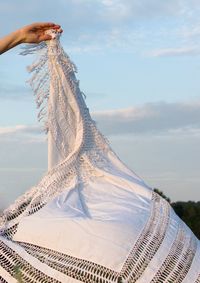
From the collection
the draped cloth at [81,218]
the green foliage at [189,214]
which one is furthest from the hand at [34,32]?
the green foliage at [189,214]

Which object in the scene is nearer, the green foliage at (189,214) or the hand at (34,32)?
the hand at (34,32)

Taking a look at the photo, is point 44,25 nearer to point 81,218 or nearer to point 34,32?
point 34,32

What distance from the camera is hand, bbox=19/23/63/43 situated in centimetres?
633

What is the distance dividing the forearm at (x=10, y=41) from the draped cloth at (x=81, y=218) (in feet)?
5.73

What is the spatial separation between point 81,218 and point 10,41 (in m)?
2.09

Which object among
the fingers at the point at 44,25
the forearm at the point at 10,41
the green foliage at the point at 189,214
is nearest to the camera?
the forearm at the point at 10,41

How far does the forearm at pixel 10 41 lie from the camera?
6.14 m

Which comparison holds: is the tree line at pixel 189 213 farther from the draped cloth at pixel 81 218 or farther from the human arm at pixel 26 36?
the human arm at pixel 26 36

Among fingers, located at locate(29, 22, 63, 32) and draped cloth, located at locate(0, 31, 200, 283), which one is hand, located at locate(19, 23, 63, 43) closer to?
fingers, located at locate(29, 22, 63, 32)

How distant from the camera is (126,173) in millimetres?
8570

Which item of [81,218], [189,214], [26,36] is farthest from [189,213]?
[26,36]

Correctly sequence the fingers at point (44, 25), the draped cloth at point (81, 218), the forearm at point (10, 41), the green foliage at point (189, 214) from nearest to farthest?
1. the forearm at point (10, 41)
2. the fingers at point (44, 25)
3. the draped cloth at point (81, 218)
4. the green foliage at point (189, 214)

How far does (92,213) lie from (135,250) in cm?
67

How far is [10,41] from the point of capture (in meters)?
6.17
